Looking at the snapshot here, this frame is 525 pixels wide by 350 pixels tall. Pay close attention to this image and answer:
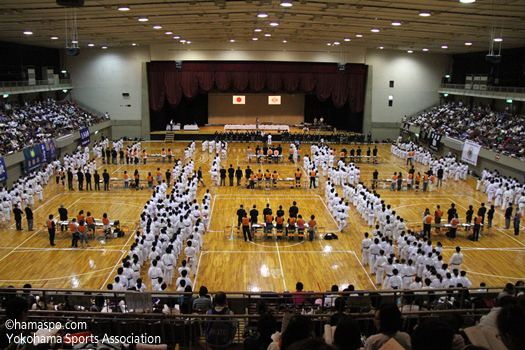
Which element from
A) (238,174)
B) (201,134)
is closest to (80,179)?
(238,174)

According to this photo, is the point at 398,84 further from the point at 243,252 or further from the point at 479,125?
the point at 243,252

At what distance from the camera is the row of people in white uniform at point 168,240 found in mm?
13516

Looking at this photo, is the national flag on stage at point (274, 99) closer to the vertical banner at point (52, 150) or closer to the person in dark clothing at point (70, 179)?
the vertical banner at point (52, 150)

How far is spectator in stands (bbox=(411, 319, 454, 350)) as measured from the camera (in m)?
3.09

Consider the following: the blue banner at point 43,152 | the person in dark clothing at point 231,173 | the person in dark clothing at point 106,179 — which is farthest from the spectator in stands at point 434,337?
the blue banner at point 43,152

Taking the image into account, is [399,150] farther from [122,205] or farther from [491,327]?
[491,327]

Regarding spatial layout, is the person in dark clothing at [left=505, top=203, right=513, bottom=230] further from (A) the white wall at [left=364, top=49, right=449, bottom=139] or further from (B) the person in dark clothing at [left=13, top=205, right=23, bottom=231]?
(A) the white wall at [left=364, top=49, right=449, bottom=139]

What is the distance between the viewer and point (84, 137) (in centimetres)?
3744

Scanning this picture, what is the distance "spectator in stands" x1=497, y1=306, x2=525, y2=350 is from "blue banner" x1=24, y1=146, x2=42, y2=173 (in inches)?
1165

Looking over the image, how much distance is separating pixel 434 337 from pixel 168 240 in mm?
13945

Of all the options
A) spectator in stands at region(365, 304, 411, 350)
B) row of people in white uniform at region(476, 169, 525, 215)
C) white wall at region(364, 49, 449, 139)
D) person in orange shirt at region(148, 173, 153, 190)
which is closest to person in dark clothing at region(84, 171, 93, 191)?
person in orange shirt at region(148, 173, 153, 190)

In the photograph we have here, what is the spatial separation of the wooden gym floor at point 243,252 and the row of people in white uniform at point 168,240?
71 centimetres

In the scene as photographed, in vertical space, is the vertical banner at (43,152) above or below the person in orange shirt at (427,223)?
above

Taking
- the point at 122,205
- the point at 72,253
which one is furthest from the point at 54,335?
the point at 122,205
